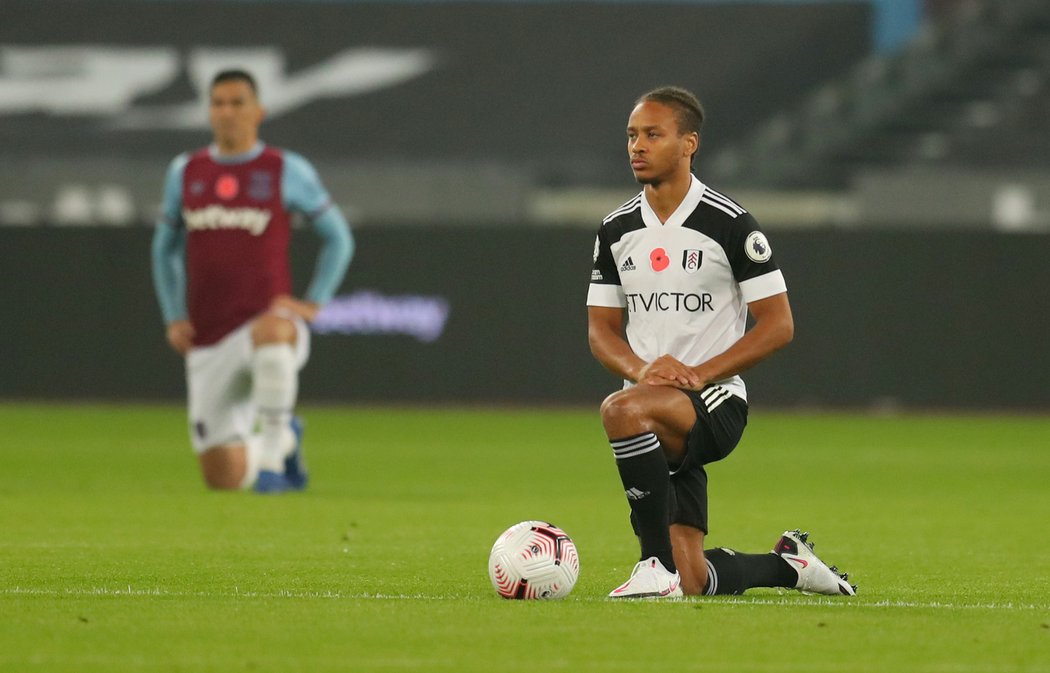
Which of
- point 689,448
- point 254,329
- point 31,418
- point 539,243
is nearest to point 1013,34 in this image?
point 539,243

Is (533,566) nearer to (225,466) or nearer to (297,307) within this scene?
(297,307)

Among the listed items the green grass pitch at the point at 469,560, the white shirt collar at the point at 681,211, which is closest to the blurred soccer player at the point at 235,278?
the green grass pitch at the point at 469,560

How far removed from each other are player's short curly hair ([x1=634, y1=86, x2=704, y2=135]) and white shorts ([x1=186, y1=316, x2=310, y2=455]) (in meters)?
5.07

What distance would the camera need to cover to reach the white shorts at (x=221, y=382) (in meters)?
12.0

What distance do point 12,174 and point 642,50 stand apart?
30.1 ft

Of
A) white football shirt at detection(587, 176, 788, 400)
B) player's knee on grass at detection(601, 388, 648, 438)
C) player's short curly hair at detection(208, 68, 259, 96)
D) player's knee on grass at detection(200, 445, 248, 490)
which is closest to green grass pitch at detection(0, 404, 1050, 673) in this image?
player's knee on grass at detection(200, 445, 248, 490)

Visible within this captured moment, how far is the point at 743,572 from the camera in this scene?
23.5 feet

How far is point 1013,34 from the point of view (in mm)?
29172

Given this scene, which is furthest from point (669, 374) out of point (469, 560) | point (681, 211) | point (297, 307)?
point (297, 307)

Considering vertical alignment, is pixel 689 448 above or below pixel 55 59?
below

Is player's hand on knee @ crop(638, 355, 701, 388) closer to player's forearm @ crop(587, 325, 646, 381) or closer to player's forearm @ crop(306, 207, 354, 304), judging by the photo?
player's forearm @ crop(587, 325, 646, 381)

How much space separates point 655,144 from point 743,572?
1.59m

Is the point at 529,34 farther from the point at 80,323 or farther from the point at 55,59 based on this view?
the point at 80,323

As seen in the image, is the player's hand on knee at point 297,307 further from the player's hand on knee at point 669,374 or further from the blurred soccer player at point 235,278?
the player's hand on knee at point 669,374
